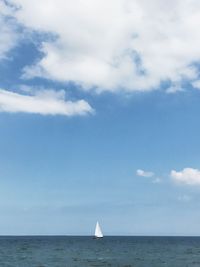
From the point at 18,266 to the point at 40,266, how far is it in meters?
3.35

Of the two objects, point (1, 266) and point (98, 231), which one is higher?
point (98, 231)

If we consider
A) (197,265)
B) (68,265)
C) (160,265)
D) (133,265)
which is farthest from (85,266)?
(197,265)

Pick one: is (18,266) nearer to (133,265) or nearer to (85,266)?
(85,266)

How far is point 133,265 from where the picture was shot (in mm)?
65750

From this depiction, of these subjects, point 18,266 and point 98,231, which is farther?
Answer: point 98,231

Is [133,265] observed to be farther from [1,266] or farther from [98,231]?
[98,231]

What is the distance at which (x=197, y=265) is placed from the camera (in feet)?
218

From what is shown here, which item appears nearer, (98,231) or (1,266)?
(1,266)

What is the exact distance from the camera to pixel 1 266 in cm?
6544

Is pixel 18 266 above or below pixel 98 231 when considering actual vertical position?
below

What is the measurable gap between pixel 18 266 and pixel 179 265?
24.8 metres

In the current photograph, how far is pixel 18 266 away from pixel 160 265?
21.8 meters

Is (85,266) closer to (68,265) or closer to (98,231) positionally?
(68,265)

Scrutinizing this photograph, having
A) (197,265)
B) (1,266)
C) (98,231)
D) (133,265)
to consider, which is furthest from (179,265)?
(98,231)
